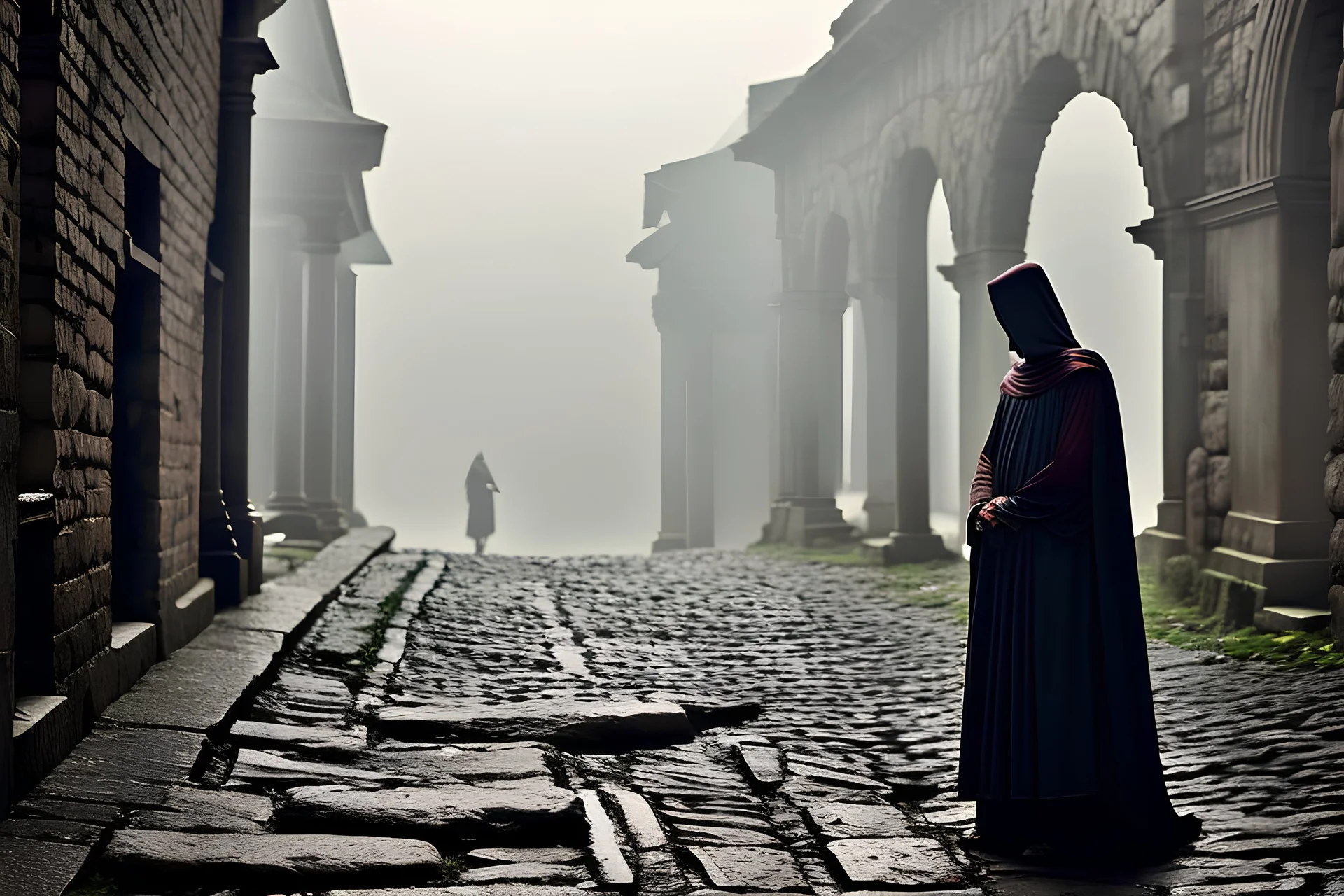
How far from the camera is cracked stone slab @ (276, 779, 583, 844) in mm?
4152

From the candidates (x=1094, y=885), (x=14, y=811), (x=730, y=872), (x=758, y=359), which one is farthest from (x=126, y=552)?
(x=758, y=359)

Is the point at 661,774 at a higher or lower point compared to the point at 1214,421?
lower

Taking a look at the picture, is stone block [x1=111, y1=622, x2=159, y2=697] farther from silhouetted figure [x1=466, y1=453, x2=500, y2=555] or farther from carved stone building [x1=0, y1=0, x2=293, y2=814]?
silhouetted figure [x1=466, y1=453, x2=500, y2=555]

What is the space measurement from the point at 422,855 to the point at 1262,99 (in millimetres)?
6482

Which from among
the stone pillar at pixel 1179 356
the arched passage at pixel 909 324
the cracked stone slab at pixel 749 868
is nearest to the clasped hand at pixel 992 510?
the cracked stone slab at pixel 749 868

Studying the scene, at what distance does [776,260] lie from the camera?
2341cm

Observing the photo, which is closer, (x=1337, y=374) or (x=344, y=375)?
(x=1337, y=374)

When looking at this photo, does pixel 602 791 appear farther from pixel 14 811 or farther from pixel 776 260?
pixel 776 260

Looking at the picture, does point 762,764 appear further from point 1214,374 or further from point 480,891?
point 1214,374

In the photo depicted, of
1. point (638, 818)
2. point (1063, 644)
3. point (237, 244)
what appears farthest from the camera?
point (237, 244)

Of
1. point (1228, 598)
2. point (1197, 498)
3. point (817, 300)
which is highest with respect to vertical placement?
point (817, 300)

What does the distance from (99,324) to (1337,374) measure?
5.52m

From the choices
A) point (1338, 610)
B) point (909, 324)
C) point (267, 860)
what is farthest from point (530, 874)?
point (909, 324)

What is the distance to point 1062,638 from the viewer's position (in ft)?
13.2
